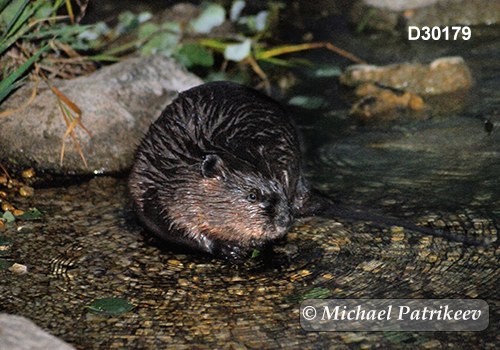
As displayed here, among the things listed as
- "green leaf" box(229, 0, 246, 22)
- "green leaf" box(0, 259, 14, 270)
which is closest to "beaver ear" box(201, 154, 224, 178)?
"green leaf" box(0, 259, 14, 270)

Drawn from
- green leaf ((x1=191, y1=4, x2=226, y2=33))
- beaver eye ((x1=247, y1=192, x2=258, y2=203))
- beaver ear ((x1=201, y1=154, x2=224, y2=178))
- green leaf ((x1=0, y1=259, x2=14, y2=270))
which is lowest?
green leaf ((x1=0, y1=259, x2=14, y2=270))

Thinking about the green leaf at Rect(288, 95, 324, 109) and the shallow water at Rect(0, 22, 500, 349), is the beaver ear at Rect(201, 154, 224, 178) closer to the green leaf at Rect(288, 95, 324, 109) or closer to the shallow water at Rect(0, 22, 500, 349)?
the shallow water at Rect(0, 22, 500, 349)

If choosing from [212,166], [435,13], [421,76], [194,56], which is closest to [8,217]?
[212,166]

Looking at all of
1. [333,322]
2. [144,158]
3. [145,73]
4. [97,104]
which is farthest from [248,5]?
[333,322]

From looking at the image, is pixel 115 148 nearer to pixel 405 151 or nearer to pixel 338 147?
pixel 338 147

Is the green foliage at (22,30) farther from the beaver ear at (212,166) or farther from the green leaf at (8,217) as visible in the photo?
the beaver ear at (212,166)

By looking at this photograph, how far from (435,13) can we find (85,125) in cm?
573

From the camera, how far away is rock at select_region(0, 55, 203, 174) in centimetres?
535

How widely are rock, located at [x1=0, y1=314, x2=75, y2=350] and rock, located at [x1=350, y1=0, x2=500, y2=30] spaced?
757 centimetres

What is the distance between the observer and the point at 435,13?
8.80 meters

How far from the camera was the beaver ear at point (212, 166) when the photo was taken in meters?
3.80

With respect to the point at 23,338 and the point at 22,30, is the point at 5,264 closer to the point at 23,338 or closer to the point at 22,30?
the point at 23,338

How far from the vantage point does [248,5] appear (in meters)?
10.1

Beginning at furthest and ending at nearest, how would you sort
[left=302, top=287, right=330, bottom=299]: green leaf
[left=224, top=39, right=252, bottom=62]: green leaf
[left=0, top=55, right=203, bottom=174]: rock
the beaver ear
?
[left=224, top=39, right=252, bottom=62]: green leaf → [left=0, top=55, right=203, bottom=174]: rock → the beaver ear → [left=302, top=287, right=330, bottom=299]: green leaf
